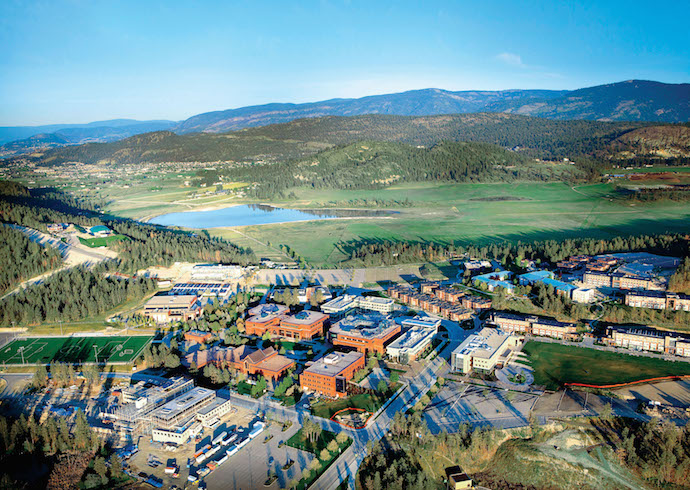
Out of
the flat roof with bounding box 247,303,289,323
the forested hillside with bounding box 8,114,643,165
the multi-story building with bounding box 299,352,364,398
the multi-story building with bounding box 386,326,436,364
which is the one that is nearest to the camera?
the multi-story building with bounding box 299,352,364,398

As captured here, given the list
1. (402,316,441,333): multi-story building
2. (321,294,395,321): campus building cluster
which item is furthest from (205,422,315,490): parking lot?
(321,294,395,321): campus building cluster

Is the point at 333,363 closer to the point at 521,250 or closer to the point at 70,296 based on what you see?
the point at 70,296

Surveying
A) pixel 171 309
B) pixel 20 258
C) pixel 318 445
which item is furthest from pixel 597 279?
pixel 20 258

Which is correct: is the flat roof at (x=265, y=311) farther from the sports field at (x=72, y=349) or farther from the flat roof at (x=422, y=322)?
the flat roof at (x=422, y=322)

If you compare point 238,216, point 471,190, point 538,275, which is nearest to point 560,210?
point 471,190

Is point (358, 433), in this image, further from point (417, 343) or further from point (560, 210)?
point (560, 210)

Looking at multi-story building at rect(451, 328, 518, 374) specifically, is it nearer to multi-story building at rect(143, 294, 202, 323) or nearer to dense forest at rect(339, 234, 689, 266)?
dense forest at rect(339, 234, 689, 266)
